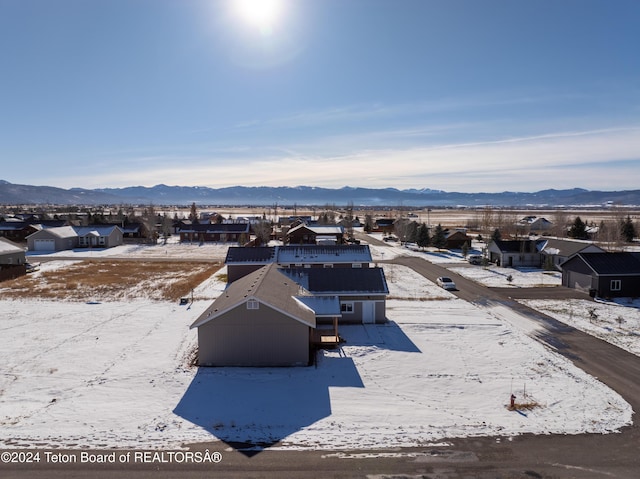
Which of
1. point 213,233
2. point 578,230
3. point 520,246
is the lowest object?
point 213,233

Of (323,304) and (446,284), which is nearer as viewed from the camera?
(323,304)

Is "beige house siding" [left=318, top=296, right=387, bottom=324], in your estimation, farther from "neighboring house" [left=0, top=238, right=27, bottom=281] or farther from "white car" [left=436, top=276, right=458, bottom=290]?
"neighboring house" [left=0, top=238, right=27, bottom=281]

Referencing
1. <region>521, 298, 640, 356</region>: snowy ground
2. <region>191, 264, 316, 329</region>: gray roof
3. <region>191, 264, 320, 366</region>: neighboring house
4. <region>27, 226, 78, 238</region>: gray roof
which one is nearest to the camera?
<region>191, 264, 316, 329</region>: gray roof

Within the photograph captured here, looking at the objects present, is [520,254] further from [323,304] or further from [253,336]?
[253,336]

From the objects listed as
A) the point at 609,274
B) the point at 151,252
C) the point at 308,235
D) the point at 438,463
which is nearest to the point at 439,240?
the point at 308,235

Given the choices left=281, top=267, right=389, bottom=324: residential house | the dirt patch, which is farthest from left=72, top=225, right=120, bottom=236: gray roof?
left=281, top=267, right=389, bottom=324: residential house

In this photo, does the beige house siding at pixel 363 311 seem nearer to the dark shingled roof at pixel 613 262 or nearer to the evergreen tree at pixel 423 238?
the dark shingled roof at pixel 613 262

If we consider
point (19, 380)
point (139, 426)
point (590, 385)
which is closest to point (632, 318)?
point (590, 385)

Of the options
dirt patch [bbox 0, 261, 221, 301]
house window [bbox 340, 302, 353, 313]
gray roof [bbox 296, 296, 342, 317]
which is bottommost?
dirt patch [bbox 0, 261, 221, 301]
